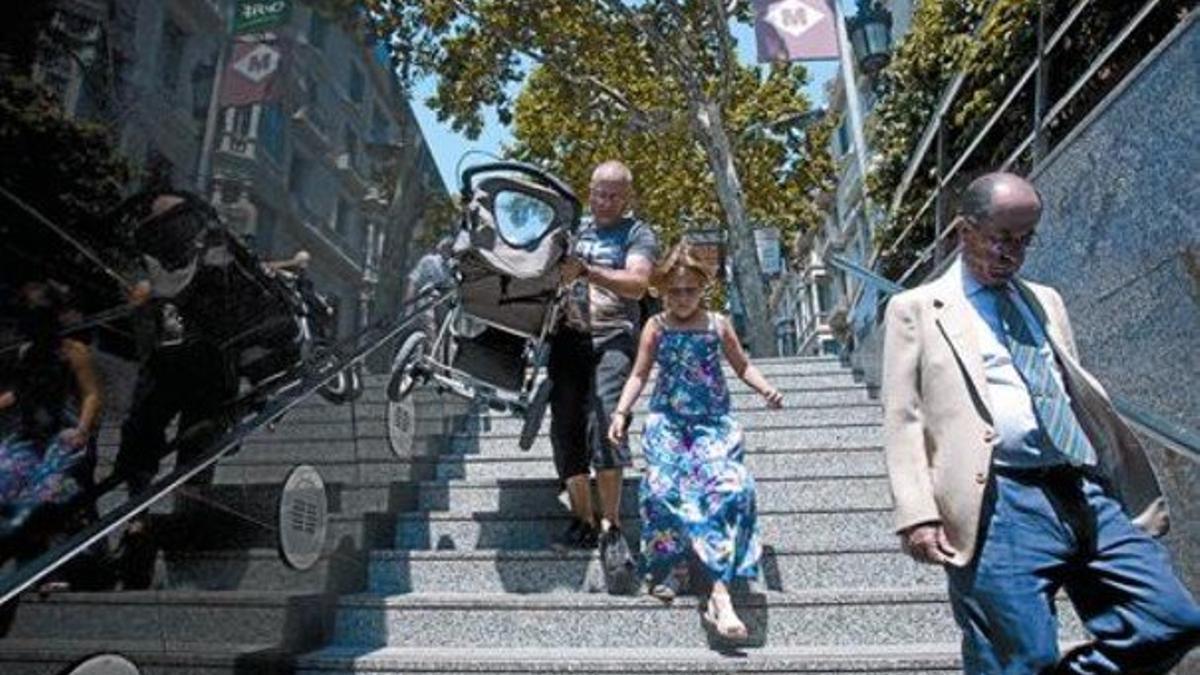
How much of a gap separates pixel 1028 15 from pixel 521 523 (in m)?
3.64

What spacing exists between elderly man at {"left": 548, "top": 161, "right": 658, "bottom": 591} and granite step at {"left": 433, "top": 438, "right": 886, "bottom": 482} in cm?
82

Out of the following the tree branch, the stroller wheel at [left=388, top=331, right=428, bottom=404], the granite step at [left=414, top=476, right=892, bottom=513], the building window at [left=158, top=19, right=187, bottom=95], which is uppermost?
the tree branch

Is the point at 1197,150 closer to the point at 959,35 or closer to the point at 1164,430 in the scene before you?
the point at 1164,430

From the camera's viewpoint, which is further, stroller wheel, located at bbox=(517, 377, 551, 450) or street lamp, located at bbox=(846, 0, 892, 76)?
street lamp, located at bbox=(846, 0, 892, 76)

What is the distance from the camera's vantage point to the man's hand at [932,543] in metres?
2.00

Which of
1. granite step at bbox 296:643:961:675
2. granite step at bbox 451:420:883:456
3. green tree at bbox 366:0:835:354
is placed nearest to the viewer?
granite step at bbox 296:643:961:675

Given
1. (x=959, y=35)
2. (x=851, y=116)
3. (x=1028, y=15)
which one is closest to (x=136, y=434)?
(x=1028, y=15)

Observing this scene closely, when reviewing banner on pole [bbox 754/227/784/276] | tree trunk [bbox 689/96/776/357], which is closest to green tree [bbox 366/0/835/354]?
tree trunk [bbox 689/96/776/357]

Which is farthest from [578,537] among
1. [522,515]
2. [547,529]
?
[522,515]

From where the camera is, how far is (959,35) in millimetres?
5816

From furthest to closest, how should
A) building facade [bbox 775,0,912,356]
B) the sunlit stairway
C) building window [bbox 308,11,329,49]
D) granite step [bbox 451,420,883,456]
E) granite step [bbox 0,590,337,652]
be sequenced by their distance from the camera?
1. building facade [bbox 775,0,912,356]
2. granite step [bbox 451,420,883,456]
3. building window [bbox 308,11,329,49]
4. the sunlit stairway
5. granite step [bbox 0,590,337,652]

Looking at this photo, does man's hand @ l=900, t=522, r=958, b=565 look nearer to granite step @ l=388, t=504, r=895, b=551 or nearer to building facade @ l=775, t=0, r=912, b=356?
granite step @ l=388, t=504, r=895, b=551

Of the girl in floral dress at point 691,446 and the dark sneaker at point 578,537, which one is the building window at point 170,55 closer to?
the girl in floral dress at point 691,446

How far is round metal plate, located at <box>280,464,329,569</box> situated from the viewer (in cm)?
300
